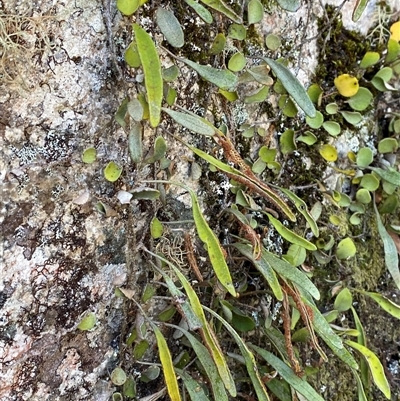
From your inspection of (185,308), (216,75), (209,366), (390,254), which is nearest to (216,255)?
Result: (185,308)

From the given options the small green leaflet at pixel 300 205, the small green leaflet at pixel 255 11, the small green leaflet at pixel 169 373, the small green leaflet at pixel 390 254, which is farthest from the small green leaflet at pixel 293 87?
the small green leaflet at pixel 169 373

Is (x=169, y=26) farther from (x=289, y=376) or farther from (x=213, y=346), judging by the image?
(x=289, y=376)

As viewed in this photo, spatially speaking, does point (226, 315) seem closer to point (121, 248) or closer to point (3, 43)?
point (121, 248)

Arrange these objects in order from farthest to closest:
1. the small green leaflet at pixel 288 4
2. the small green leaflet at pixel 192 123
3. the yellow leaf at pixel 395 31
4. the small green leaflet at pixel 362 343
A: the yellow leaf at pixel 395 31
the small green leaflet at pixel 362 343
the small green leaflet at pixel 288 4
the small green leaflet at pixel 192 123

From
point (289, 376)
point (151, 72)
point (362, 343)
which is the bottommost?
point (362, 343)

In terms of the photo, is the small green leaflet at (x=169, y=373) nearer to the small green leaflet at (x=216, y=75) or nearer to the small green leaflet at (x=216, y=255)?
the small green leaflet at (x=216, y=255)

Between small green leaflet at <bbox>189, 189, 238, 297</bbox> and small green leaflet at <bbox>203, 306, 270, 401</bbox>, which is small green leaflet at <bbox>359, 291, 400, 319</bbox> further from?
small green leaflet at <bbox>189, 189, 238, 297</bbox>
